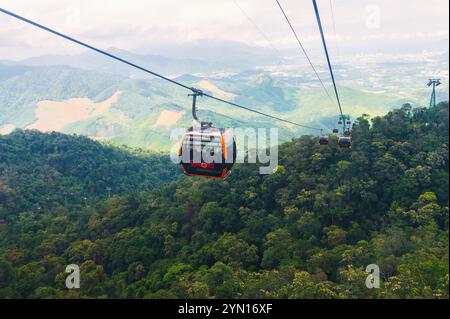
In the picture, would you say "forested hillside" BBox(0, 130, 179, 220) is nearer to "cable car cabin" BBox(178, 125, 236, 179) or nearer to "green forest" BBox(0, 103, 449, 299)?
"green forest" BBox(0, 103, 449, 299)

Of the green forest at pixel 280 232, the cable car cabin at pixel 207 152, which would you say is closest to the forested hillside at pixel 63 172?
the green forest at pixel 280 232

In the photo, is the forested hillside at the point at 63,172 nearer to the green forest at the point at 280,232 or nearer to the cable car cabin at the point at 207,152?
the green forest at the point at 280,232

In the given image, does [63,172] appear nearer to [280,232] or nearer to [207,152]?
[280,232]

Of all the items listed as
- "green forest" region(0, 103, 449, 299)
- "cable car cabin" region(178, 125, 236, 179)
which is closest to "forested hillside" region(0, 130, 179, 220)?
"green forest" region(0, 103, 449, 299)

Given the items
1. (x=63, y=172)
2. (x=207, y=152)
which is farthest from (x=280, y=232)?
(x=63, y=172)
